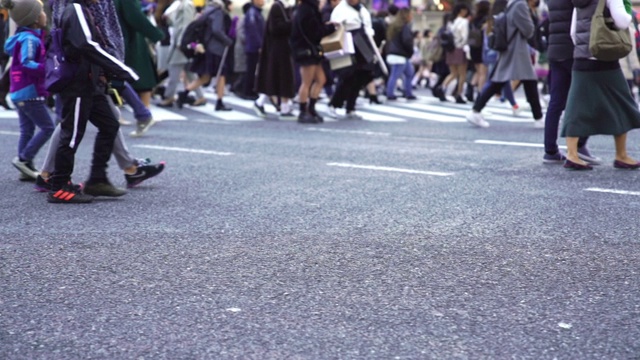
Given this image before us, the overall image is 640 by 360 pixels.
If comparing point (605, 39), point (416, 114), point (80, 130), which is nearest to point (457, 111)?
point (416, 114)

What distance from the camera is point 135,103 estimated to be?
11.1 meters

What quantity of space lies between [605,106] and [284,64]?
768 cm

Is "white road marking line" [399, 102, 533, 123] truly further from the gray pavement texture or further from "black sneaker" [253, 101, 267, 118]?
the gray pavement texture

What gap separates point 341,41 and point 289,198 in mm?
7251

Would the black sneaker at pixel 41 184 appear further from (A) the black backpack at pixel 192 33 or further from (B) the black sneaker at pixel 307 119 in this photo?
(A) the black backpack at pixel 192 33

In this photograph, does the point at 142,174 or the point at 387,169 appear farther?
the point at 387,169

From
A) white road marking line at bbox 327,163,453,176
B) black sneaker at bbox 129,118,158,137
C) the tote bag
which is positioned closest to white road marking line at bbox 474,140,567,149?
white road marking line at bbox 327,163,453,176

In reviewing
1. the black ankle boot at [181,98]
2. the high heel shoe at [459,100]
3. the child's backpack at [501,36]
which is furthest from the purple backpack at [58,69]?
the high heel shoe at [459,100]

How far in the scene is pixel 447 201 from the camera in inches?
275

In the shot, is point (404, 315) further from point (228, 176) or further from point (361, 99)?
point (361, 99)

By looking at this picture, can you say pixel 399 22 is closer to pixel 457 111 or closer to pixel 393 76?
pixel 393 76

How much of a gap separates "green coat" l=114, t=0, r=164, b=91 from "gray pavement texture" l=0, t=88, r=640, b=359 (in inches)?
96.6

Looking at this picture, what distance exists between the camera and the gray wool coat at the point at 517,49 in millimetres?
12508

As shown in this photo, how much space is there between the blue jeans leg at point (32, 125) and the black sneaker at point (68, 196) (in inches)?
50.3
